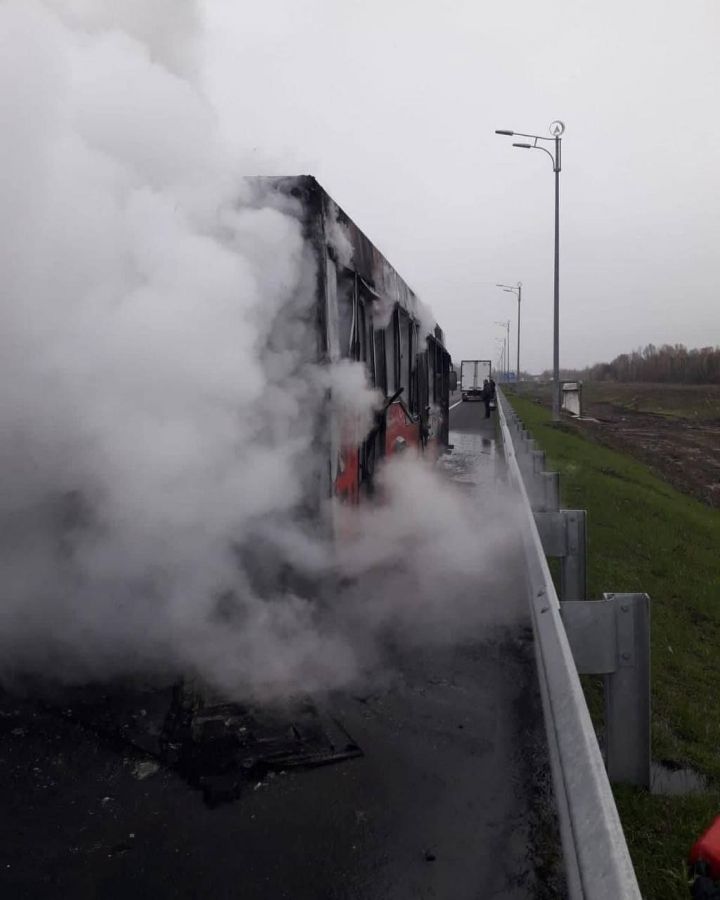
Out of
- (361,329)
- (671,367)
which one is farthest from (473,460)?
(671,367)

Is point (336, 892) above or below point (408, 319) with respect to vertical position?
below

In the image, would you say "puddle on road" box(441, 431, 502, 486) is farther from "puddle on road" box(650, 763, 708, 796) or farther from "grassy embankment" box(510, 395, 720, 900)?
"puddle on road" box(650, 763, 708, 796)

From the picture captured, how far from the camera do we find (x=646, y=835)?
2.79m

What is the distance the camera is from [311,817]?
9.05 feet

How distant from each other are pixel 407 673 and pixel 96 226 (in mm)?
2741

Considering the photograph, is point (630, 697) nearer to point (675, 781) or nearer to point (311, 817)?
point (675, 781)

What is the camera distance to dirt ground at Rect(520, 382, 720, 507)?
765 inches

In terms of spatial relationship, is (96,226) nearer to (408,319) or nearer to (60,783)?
(60,783)

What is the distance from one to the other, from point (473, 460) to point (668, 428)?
2413 centimetres

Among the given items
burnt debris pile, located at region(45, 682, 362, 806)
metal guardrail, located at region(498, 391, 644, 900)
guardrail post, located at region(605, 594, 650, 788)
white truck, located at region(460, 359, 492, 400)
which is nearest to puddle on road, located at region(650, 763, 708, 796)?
guardrail post, located at region(605, 594, 650, 788)

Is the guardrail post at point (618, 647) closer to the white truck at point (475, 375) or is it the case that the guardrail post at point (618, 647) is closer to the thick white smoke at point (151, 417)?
the thick white smoke at point (151, 417)

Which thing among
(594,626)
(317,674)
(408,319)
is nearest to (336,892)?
(594,626)

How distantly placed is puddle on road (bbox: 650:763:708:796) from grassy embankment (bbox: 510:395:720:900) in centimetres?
5

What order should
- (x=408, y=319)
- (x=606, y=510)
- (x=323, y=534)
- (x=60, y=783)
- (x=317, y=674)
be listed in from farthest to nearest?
1. (x=606, y=510)
2. (x=408, y=319)
3. (x=323, y=534)
4. (x=317, y=674)
5. (x=60, y=783)
